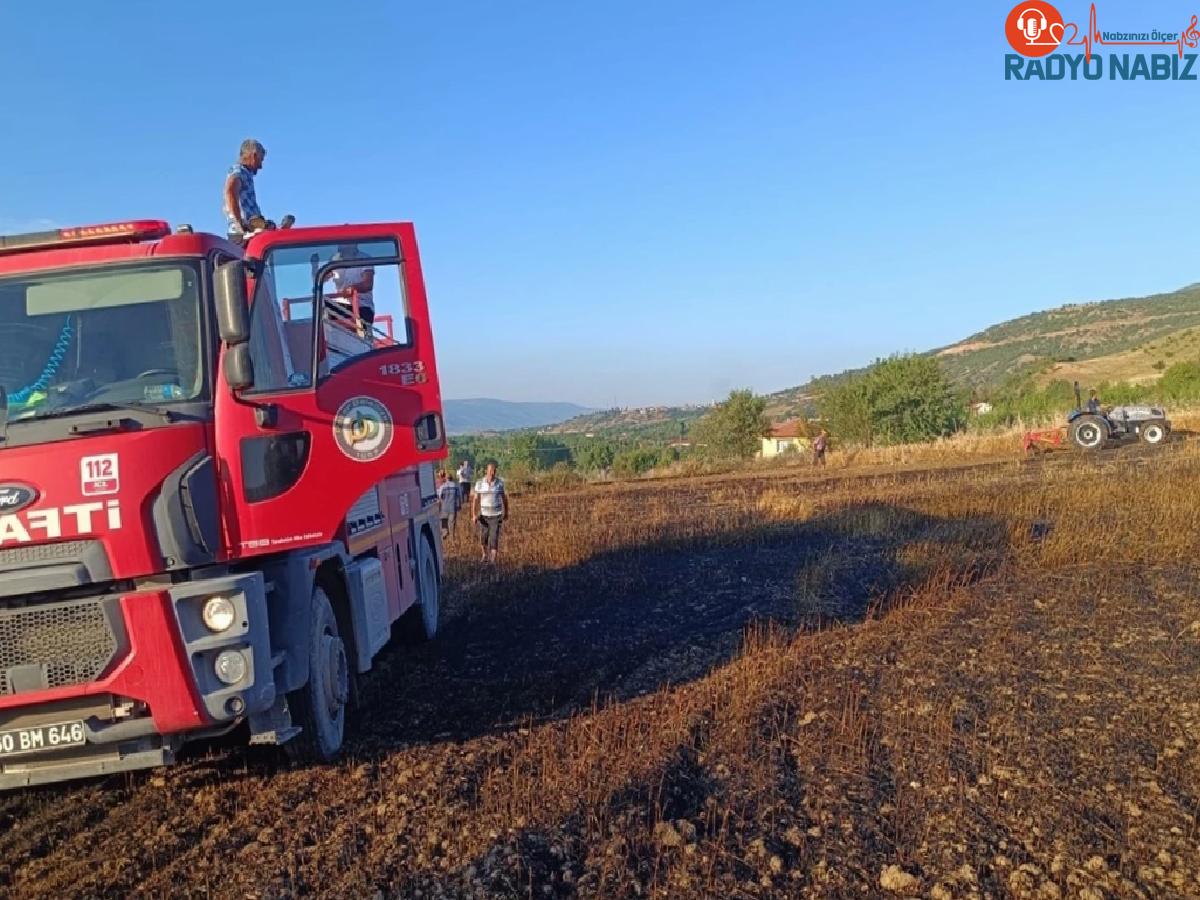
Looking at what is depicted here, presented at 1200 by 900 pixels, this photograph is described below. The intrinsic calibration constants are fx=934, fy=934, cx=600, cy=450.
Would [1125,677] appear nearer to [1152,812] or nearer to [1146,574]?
[1152,812]

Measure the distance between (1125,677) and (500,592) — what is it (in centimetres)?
656

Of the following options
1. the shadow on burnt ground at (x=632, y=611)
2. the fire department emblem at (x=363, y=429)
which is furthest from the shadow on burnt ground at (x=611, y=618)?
the fire department emblem at (x=363, y=429)

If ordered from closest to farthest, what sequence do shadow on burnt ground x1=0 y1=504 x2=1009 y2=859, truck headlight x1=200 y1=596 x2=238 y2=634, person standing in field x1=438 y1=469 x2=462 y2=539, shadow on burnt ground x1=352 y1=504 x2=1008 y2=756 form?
truck headlight x1=200 y1=596 x2=238 y2=634
shadow on burnt ground x1=0 y1=504 x2=1009 y2=859
shadow on burnt ground x1=352 y1=504 x2=1008 y2=756
person standing in field x1=438 y1=469 x2=462 y2=539

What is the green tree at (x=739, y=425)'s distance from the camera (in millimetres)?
52031

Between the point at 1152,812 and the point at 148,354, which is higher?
the point at 148,354

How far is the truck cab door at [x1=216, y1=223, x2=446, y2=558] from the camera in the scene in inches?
183

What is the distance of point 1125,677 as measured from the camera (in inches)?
234

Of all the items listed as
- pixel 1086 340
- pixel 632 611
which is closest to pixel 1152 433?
pixel 632 611

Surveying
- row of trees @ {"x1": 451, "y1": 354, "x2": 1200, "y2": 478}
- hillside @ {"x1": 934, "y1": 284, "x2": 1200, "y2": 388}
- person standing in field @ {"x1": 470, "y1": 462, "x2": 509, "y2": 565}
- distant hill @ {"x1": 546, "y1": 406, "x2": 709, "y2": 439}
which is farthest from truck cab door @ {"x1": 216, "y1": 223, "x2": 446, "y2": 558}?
distant hill @ {"x1": 546, "y1": 406, "x2": 709, "y2": 439}

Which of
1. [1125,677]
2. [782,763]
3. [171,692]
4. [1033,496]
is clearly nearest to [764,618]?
[1125,677]

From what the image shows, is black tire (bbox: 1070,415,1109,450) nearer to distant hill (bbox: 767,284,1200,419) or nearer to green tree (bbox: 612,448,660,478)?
green tree (bbox: 612,448,660,478)

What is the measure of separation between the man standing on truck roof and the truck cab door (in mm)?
615

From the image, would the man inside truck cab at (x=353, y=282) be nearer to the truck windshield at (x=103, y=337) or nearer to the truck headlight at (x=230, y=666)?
the truck windshield at (x=103, y=337)

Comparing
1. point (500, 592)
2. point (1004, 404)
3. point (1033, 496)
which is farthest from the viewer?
point (1004, 404)
